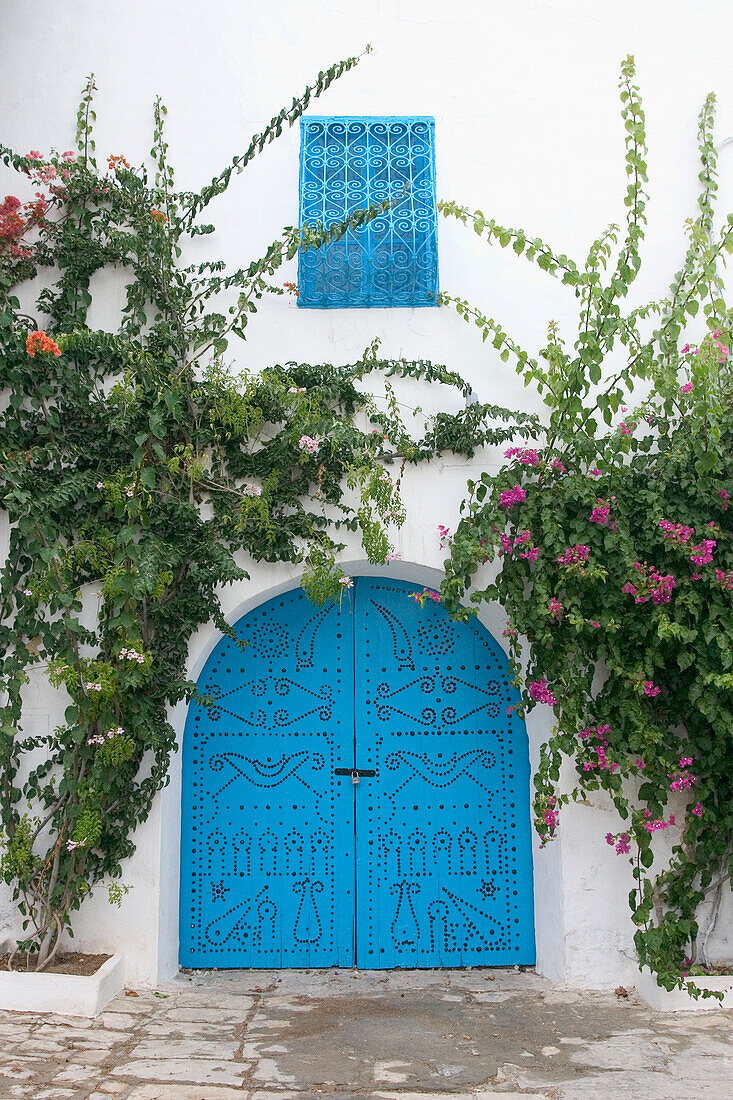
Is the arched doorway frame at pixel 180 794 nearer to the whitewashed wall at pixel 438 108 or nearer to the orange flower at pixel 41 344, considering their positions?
the whitewashed wall at pixel 438 108

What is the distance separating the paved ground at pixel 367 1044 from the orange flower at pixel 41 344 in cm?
284

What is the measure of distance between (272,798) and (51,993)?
51.2 inches

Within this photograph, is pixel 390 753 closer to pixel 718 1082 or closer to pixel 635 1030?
pixel 635 1030

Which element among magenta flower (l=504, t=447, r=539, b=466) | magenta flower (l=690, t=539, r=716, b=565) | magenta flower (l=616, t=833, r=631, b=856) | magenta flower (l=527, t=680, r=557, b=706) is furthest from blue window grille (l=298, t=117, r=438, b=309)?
magenta flower (l=616, t=833, r=631, b=856)

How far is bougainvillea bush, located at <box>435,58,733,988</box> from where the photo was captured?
13.1ft

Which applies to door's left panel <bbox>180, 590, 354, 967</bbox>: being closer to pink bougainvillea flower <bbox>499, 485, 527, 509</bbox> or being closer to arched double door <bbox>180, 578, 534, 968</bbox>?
arched double door <bbox>180, 578, 534, 968</bbox>

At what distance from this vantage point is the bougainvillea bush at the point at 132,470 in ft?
13.3

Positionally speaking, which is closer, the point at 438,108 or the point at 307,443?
the point at 307,443

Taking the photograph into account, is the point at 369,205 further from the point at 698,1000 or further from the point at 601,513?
the point at 698,1000

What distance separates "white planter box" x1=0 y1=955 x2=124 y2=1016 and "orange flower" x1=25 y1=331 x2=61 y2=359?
8.85 ft

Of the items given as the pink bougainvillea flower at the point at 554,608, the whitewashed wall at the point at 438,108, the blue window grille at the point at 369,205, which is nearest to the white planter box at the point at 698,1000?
the whitewashed wall at the point at 438,108

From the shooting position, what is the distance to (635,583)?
3.98 metres

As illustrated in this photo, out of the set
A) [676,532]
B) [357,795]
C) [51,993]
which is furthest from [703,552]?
[51,993]

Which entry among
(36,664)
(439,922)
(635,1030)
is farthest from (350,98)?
(635,1030)
